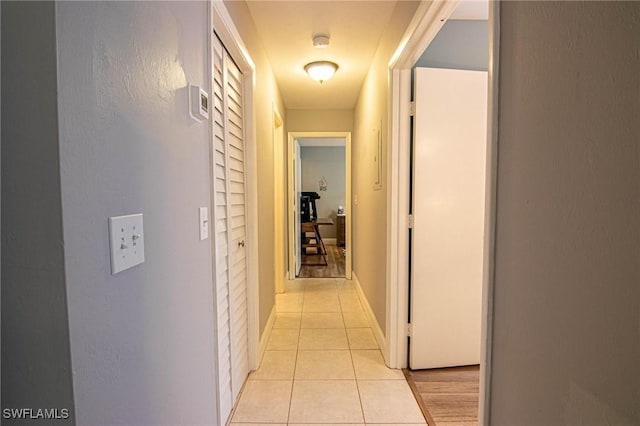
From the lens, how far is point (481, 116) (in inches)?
79.5

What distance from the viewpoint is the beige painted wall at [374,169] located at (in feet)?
→ 6.93

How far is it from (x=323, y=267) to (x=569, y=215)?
183 inches

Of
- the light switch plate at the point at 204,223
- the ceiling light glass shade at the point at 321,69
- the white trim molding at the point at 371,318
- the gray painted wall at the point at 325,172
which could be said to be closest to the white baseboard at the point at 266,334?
the white trim molding at the point at 371,318

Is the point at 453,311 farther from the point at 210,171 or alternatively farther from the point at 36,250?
the point at 36,250

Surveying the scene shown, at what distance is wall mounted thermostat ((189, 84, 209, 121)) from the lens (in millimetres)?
1097

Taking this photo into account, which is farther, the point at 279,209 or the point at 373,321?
the point at 279,209

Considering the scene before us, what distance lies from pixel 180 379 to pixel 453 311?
174cm

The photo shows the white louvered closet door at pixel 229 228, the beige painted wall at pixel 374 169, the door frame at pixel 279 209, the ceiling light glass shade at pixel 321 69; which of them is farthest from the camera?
the door frame at pixel 279 209

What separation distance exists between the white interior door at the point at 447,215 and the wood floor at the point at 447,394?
7 centimetres

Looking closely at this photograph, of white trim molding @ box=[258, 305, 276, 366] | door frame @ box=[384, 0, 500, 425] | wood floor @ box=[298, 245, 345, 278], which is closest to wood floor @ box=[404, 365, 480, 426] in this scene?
door frame @ box=[384, 0, 500, 425]

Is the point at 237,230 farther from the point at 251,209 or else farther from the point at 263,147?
the point at 263,147

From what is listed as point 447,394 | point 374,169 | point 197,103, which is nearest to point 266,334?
point 447,394

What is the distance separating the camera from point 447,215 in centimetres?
205

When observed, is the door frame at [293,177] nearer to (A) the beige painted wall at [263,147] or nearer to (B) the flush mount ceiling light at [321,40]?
(A) the beige painted wall at [263,147]
